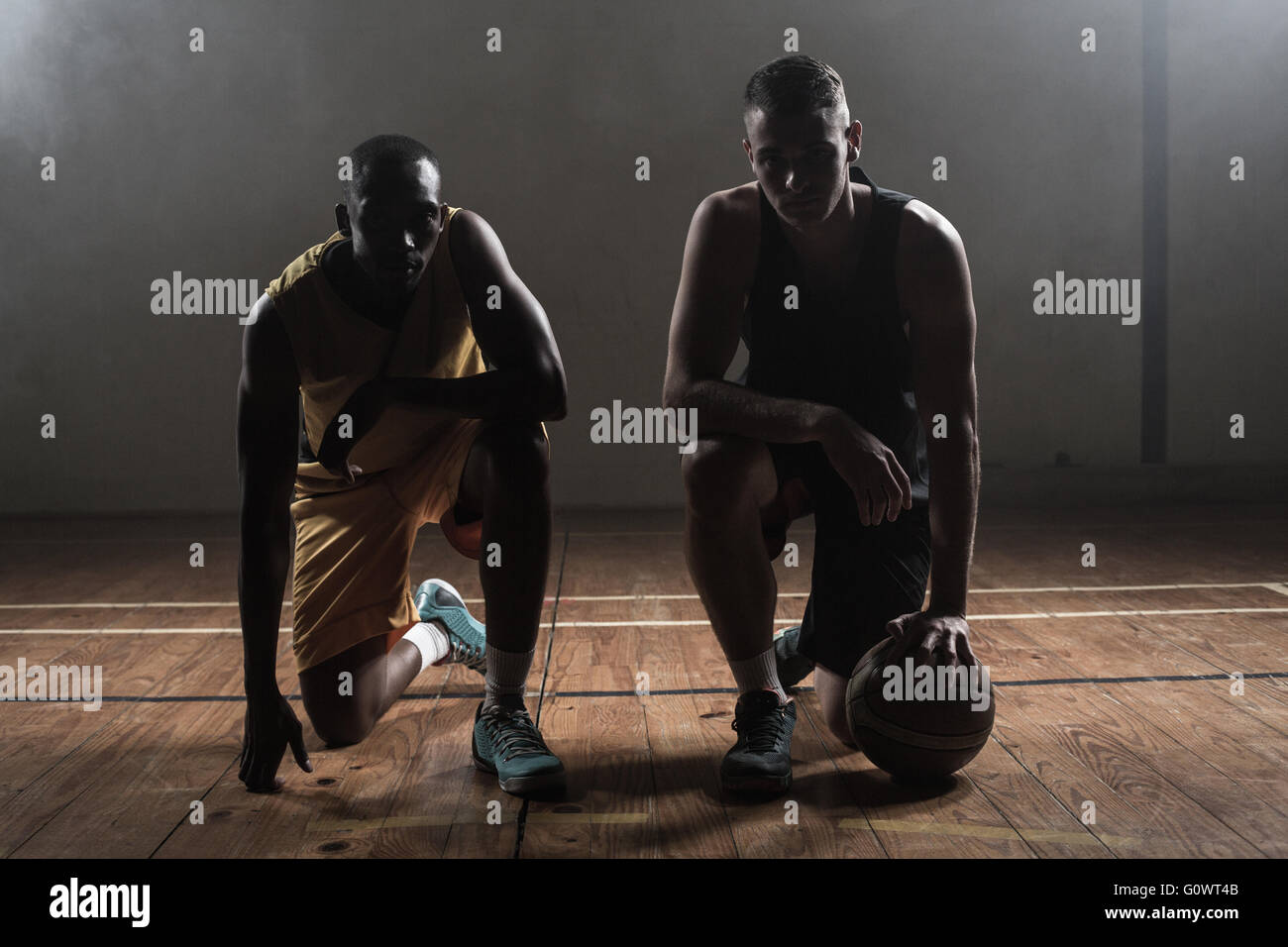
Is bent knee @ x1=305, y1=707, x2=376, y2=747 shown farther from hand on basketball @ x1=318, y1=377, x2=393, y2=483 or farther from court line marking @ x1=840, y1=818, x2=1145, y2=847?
court line marking @ x1=840, y1=818, x2=1145, y2=847

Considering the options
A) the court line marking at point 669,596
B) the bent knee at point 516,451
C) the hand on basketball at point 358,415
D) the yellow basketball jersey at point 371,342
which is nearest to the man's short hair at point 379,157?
the yellow basketball jersey at point 371,342

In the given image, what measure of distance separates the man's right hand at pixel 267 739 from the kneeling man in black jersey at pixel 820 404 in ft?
2.40

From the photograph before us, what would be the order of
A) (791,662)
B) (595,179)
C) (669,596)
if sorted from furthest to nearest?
(595,179)
(669,596)
(791,662)

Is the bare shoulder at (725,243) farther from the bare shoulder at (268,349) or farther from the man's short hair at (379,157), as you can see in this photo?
the bare shoulder at (268,349)

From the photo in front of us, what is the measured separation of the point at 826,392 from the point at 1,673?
2084 millimetres

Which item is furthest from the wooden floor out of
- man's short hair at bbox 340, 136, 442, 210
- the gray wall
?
the gray wall

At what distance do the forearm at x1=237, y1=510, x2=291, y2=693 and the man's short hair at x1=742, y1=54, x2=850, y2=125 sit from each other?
1.08 meters

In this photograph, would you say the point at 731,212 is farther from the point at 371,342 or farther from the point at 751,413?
the point at 371,342

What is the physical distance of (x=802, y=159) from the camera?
1.90 metres

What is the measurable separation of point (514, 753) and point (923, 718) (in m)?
0.69

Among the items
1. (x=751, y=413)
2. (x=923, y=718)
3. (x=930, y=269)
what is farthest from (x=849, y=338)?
(x=923, y=718)

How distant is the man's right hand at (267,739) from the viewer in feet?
6.18

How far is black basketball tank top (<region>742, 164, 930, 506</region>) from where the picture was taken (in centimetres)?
210
